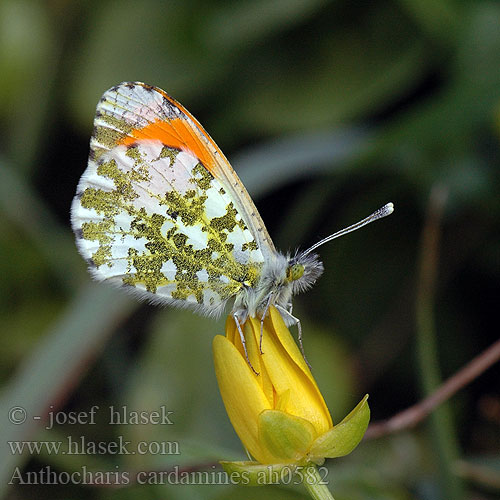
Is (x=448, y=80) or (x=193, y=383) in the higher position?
(x=448, y=80)

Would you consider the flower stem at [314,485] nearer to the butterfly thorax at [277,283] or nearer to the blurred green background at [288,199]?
the butterfly thorax at [277,283]

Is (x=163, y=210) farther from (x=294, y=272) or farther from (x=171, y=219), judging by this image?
(x=294, y=272)

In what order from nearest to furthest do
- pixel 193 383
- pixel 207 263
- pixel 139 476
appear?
1. pixel 207 263
2. pixel 139 476
3. pixel 193 383

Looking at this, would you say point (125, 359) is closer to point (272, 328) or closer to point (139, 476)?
point (139, 476)

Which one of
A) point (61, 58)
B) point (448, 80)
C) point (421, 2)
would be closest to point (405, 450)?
point (448, 80)

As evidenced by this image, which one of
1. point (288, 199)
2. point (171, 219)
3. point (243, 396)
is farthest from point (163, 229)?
point (288, 199)

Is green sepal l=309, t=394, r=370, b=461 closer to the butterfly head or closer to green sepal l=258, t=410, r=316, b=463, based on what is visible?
green sepal l=258, t=410, r=316, b=463
